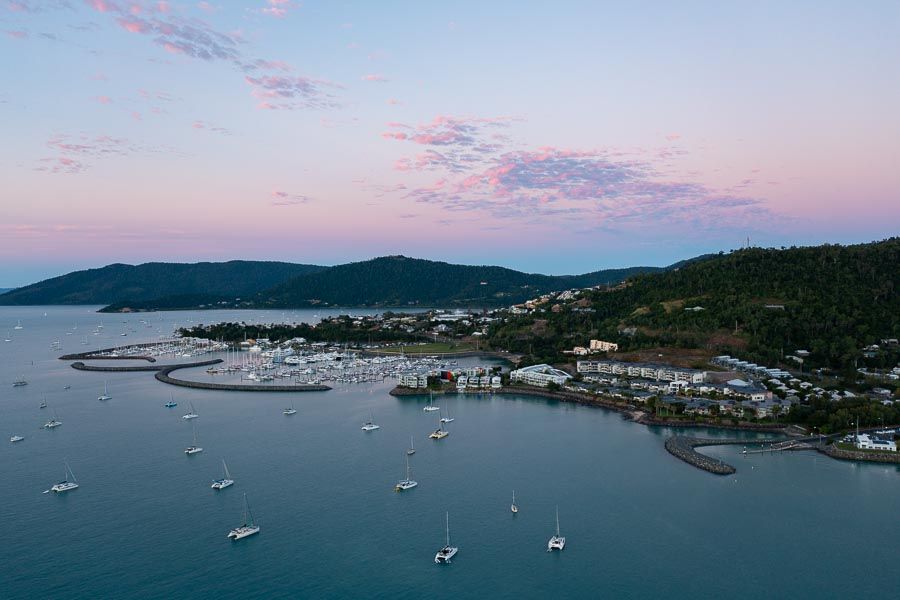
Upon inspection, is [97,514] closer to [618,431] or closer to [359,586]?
[359,586]

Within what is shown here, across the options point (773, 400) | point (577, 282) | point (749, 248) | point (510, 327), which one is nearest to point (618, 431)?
point (773, 400)

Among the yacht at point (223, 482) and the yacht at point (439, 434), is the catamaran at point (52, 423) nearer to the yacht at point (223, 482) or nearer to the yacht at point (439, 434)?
the yacht at point (223, 482)

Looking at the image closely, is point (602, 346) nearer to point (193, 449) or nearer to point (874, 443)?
point (874, 443)

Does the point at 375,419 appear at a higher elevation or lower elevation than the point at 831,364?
lower

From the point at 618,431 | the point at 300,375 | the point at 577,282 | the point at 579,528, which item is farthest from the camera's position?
the point at 577,282

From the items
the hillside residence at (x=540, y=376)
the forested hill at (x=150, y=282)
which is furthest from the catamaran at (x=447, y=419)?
the forested hill at (x=150, y=282)
